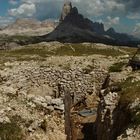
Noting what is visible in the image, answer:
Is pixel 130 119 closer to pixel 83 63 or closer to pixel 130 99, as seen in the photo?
pixel 130 99

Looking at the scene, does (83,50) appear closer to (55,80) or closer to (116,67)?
(116,67)

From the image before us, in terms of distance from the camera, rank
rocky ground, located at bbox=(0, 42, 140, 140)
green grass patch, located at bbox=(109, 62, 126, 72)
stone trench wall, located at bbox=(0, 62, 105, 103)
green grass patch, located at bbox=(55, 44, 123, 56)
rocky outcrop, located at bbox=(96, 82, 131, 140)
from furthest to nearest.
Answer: green grass patch, located at bbox=(55, 44, 123, 56) < stone trench wall, located at bbox=(0, 62, 105, 103) < green grass patch, located at bbox=(109, 62, 126, 72) < rocky ground, located at bbox=(0, 42, 140, 140) < rocky outcrop, located at bbox=(96, 82, 131, 140)

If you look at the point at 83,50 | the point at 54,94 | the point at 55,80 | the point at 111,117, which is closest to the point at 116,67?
the point at 55,80

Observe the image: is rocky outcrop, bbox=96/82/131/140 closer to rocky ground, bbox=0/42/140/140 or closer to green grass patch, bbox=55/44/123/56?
rocky ground, bbox=0/42/140/140

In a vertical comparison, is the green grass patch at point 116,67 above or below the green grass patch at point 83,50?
below

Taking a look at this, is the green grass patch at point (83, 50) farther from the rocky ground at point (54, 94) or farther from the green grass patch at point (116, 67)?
the green grass patch at point (116, 67)

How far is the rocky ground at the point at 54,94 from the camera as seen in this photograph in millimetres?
35719

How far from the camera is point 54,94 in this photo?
60625 mm

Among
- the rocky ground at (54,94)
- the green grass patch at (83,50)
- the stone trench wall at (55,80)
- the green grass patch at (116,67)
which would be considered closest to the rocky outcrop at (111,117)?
the rocky ground at (54,94)

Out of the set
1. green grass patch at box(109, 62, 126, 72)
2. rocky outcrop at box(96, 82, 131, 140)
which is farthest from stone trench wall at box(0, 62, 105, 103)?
rocky outcrop at box(96, 82, 131, 140)

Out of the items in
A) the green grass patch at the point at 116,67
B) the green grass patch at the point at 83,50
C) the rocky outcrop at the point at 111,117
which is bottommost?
the rocky outcrop at the point at 111,117

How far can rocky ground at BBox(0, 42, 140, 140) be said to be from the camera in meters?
35.7

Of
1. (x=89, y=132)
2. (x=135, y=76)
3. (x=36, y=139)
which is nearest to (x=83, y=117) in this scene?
(x=89, y=132)

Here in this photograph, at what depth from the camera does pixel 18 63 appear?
68.2 metres
